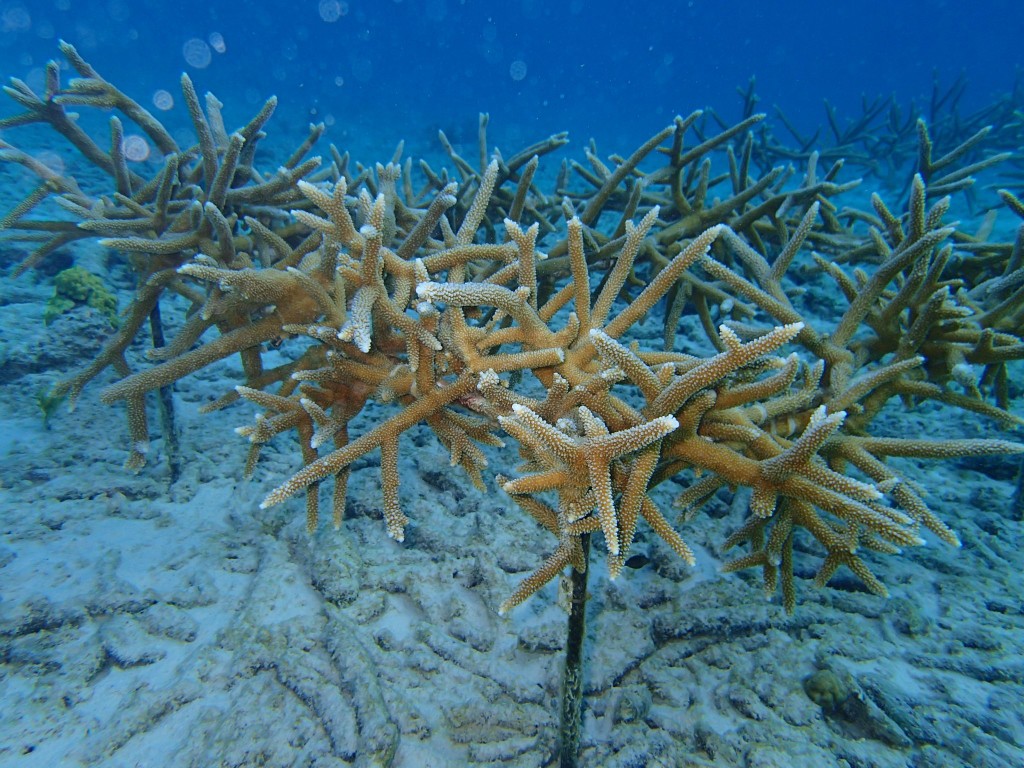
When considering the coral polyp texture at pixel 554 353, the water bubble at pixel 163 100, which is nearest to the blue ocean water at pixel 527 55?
the water bubble at pixel 163 100

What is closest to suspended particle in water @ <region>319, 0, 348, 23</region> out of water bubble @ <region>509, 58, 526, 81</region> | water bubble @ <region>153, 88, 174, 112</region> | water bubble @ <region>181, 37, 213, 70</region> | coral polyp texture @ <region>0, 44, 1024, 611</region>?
water bubble @ <region>509, 58, 526, 81</region>

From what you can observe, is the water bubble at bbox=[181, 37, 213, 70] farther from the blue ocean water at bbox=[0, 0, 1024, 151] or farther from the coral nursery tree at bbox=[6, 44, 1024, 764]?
the coral nursery tree at bbox=[6, 44, 1024, 764]

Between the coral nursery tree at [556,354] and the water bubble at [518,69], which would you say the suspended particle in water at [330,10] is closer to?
the water bubble at [518,69]

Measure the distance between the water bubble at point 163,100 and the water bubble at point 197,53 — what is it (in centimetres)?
1359

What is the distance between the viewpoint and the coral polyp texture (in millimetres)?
1891

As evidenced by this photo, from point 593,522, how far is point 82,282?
587 cm

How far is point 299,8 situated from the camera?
74.0m

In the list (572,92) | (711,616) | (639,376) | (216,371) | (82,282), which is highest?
(572,92)

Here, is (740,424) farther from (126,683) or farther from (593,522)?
(126,683)

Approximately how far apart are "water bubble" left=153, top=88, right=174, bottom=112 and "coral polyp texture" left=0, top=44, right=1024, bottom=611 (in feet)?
96.3

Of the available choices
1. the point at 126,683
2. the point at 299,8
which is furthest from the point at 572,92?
the point at 126,683

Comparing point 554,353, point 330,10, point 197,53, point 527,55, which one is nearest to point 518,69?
point 527,55

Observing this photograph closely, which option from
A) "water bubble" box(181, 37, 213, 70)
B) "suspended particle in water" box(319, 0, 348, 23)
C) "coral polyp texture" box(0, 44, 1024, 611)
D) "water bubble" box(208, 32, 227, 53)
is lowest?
"coral polyp texture" box(0, 44, 1024, 611)

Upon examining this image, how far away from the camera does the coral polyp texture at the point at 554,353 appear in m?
1.89
